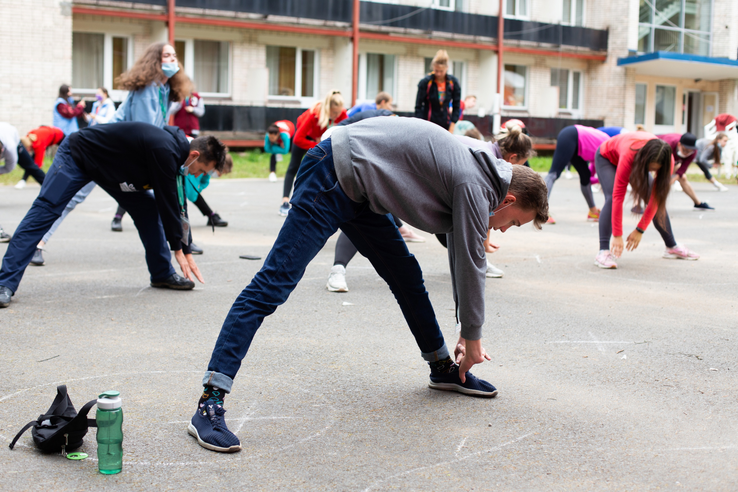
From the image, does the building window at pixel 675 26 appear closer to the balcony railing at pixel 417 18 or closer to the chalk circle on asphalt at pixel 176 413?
the balcony railing at pixel 417 18

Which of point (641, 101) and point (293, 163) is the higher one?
point (641, 101)

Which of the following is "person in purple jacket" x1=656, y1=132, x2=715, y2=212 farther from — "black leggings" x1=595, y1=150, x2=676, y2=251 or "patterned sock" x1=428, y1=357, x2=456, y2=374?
"patterned sock" x1=428, y1=357, x2=456, y2=374

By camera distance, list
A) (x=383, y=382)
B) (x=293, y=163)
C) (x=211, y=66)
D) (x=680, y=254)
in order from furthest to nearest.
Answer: (x=211, y=66) → (x=293, y=163) → (x=680, y=254) → (x=383, y=382)

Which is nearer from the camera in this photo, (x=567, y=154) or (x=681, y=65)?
(x=567, y=154)

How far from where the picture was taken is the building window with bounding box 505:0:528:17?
30.5 metres

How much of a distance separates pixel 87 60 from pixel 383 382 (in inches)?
880

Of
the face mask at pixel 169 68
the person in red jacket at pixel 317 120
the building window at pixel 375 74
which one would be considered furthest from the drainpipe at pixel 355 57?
the face mask at pixel 169 68

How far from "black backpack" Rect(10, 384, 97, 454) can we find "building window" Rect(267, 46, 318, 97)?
24059 millimetres

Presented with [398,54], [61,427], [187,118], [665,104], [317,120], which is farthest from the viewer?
[665,104]

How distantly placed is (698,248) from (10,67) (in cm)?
1847

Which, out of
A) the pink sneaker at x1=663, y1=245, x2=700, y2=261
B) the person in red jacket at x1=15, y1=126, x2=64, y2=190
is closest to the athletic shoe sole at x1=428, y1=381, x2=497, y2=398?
the pink sneaker at x1=663, y1=245, x2=700, y2=261

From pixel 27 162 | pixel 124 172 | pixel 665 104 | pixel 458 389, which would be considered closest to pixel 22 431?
pixel 458 389

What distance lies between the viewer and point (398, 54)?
28141mm

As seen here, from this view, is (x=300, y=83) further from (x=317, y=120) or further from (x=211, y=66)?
(x=317, y=120)
